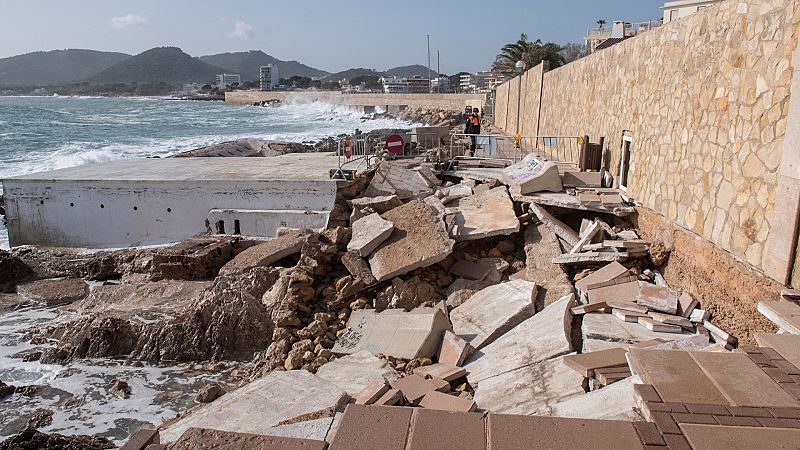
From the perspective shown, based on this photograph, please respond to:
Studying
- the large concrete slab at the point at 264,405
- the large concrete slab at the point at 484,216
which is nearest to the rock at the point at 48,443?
the large concrete slab at the point at 264,405

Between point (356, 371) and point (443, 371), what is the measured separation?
1001mm

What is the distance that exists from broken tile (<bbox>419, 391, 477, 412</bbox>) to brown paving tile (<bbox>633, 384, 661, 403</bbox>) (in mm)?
1371

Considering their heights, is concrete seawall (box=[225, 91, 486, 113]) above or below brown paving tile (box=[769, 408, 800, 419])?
above

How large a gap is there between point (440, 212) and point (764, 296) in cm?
509

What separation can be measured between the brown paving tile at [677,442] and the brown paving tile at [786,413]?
0.67m

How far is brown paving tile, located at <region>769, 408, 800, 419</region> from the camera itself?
3.26 meters

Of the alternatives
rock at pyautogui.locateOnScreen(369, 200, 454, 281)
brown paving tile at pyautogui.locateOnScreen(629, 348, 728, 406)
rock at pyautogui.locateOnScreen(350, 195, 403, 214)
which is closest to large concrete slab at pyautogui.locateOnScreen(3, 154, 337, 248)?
rock at pyautogui.locateOnScreen(350, 195, 403, 214)

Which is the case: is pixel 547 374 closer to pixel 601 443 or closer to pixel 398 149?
pixel 601 443

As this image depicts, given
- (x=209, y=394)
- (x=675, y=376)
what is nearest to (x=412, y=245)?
(x=209, y=394)

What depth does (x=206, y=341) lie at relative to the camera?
816 centimetres

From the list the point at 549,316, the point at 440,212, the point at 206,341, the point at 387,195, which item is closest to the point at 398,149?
the point at 387,195

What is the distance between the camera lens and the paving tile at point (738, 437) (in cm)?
299

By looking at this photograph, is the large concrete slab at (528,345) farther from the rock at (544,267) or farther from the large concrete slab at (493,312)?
the rock at (544,267)

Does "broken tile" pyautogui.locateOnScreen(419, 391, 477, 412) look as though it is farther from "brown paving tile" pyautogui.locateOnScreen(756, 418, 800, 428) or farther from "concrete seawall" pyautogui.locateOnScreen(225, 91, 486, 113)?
"concrete seawall" pyautogui.locateOnScreen(225, 91, 486, 113)
